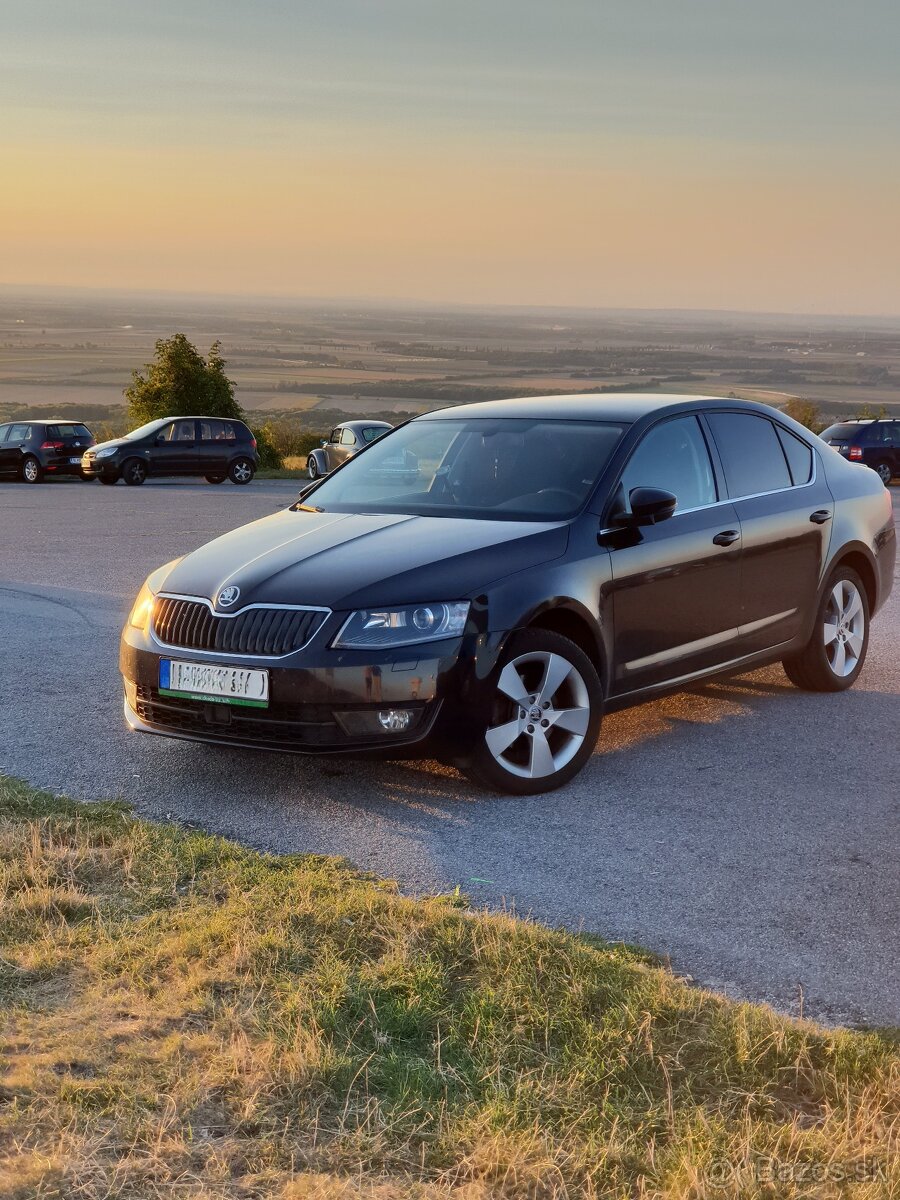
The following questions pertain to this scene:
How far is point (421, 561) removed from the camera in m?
6.36

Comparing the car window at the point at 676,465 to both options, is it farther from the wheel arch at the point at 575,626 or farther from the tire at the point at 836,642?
the tire at the point at 836,642

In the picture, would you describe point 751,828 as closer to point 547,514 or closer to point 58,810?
point 547,514

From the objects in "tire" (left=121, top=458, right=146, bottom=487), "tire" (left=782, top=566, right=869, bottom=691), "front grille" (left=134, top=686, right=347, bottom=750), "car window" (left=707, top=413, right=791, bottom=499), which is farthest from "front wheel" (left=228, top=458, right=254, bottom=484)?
"front grille" (left=134, top=686, right=347, bottom=750)

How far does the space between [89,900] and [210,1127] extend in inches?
63.5

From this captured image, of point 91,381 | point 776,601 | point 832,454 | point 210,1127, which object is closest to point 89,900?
point 210,1127

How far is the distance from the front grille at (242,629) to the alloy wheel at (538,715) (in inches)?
32.8

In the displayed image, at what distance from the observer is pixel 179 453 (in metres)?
34.4

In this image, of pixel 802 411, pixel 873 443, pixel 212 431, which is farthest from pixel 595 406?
pixel 802 411

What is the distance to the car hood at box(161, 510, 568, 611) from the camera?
20.4 feet

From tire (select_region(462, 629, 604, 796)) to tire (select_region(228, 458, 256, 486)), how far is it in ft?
95.5

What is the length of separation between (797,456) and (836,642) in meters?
1.08

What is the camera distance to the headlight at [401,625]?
6.11 meters

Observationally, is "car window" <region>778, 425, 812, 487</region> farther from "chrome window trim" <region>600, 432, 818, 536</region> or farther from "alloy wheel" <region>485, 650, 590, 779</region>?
"alloy wheel" <region>485, 650, 590, 779</region>

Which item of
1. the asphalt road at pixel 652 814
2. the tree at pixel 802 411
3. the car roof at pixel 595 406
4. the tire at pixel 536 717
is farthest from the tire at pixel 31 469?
the tree at pixel 802 411
